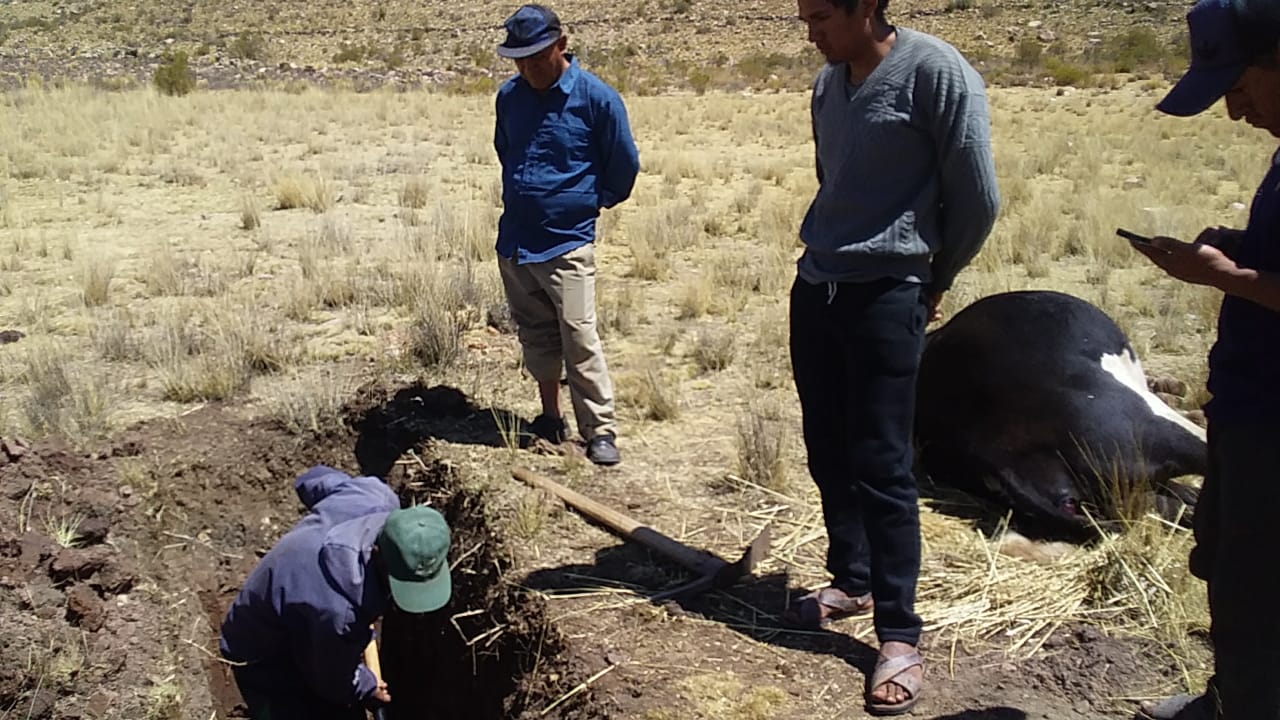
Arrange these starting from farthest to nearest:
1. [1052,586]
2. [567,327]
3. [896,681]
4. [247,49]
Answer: [247,49]
[567,327]
[1052,586]
[896,681]

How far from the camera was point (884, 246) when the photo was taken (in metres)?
3.06

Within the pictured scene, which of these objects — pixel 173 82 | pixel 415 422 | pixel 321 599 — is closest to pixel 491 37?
pixel 173 82

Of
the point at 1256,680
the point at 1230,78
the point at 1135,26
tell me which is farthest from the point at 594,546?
the point at 1135,26

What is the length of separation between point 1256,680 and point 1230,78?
1358mm

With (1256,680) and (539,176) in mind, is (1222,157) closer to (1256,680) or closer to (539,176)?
(539,176)

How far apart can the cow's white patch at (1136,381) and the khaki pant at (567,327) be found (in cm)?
228

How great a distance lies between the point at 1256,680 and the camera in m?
2.52

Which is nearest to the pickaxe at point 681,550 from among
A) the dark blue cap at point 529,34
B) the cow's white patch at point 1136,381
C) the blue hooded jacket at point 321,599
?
the blue hooded jacket at point 321,599

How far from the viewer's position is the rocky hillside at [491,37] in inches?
1357

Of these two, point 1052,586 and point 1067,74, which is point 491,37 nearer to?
point 1067,74

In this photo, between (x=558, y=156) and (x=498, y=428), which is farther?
(x=498, y=428)

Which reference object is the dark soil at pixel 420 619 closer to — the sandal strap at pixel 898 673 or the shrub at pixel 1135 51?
the sandal strap at pixel 898 673

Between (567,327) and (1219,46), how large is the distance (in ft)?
11.2

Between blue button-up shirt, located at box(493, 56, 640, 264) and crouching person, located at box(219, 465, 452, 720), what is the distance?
1510mm
